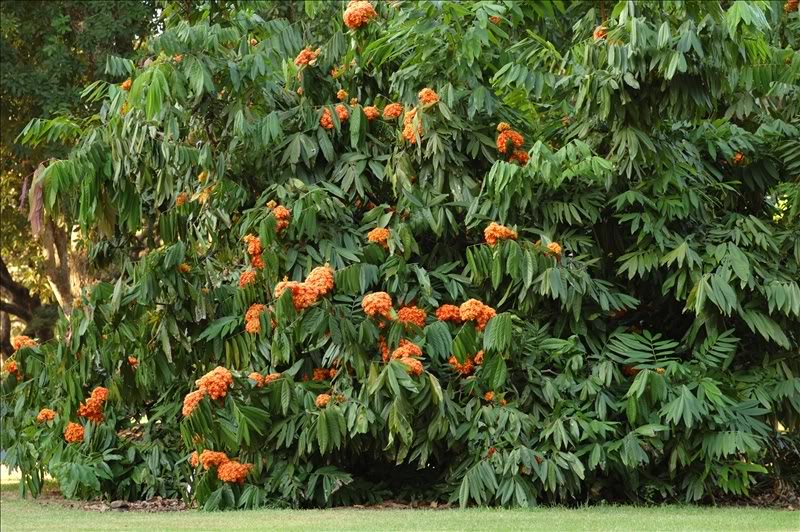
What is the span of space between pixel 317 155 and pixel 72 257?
9.85 m

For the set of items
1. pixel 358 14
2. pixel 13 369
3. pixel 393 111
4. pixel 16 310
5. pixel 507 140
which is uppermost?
pixel 358 14

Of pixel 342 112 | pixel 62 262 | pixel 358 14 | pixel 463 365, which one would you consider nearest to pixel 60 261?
pixel 62 262

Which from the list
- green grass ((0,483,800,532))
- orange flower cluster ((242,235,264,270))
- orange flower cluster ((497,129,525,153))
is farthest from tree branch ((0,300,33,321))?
orange flower cluster ((497,129,525,153))

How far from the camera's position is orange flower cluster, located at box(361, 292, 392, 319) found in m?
8.78

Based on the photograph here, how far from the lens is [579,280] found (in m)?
9.26

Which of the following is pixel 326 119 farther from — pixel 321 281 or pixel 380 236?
pixel 321 281

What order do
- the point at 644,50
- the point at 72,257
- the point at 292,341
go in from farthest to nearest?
the point at 72,257, the point at 292,341, the point at 644,50

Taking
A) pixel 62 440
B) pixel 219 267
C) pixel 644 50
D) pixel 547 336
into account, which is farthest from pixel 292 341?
pixel 644 50

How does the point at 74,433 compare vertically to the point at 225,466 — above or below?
above

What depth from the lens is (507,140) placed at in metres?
9.61

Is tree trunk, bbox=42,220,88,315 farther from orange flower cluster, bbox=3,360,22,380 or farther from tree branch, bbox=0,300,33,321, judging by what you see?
orange flower cluster, bbox=3,360,22,380

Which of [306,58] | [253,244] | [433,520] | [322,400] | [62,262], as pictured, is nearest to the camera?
[433,520]

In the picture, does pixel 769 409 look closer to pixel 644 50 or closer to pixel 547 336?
pixel 547 336

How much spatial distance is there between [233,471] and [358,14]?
3.98 meters
